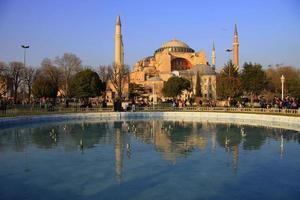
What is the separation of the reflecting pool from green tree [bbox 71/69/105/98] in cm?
2582

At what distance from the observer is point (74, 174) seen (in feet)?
25.3

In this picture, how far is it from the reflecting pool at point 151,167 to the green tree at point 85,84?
2582cm

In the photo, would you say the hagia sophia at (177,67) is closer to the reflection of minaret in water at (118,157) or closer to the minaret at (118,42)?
the minaret at (118,42)

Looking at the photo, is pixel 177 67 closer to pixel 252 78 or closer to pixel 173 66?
pixel 173 66

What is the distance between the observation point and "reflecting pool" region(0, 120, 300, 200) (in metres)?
6.34

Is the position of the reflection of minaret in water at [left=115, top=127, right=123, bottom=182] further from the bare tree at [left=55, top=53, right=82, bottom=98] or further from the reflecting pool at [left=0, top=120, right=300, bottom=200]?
the bare tree at [left=55, top=53, right=82, bottom=98]

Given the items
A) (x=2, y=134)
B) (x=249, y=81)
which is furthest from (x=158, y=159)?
(x=249, y=81)

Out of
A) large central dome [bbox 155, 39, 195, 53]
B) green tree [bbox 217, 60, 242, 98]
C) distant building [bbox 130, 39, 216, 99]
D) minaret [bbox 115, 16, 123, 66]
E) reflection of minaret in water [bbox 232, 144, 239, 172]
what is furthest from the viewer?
large central dome [bbox 155, 39, 195, 53]

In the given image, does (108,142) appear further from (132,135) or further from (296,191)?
(296,191)

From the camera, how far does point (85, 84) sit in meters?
39.4

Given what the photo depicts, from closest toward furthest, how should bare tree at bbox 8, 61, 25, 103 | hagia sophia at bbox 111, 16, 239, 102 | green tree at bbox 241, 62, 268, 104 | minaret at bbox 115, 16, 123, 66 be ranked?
green tree at bbox 241, 62, 268, 104 → bare tree at bbox 8, 61, 25, 103 → minaret at bbox 115, 16, 123, 66 → hagia sophia at bbox 111, 16, 239, 102

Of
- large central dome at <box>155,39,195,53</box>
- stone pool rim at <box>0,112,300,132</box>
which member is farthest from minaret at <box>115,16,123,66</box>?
large central dome at <box>155,39,195,53</box>

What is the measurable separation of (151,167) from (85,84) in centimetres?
3229

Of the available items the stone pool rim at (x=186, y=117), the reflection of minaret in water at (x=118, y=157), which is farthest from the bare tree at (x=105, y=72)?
the reflection of minaret in water at (x=118, y=157)
